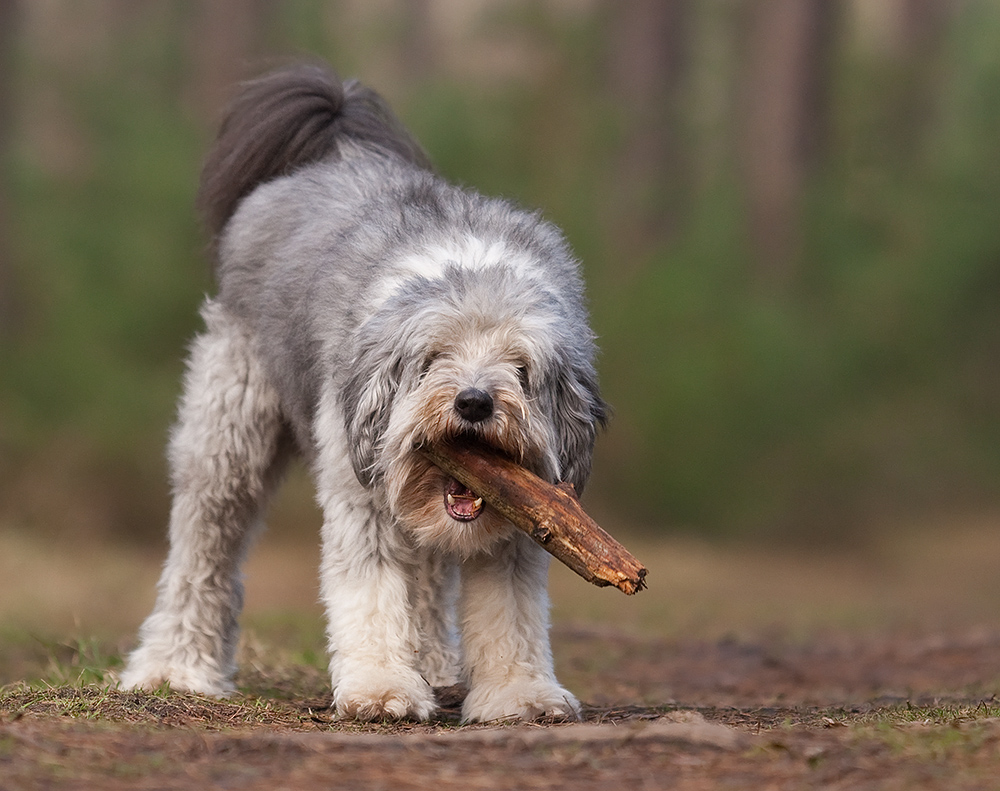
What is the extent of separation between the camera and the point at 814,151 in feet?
59.0

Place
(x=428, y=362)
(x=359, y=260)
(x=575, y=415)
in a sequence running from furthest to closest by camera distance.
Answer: (x=359, y=260)
(x=575, y=415)
(x=428, y=362)

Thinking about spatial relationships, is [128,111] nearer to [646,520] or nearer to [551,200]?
[551,200]

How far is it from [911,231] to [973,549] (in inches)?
153

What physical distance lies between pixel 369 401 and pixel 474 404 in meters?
0.47

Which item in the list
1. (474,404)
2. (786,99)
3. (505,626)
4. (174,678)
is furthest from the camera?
(786,99)

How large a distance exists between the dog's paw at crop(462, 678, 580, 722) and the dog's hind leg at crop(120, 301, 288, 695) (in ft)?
4.74

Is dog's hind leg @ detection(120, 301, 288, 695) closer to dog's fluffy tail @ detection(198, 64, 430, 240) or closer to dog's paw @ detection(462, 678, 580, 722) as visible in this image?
dog's fluffy tail @ detection(198, 64, 430, 240)

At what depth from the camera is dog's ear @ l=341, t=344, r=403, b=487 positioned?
5.29 metres

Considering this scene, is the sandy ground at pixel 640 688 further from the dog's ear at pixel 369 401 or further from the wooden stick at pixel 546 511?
the dog's ear at pixel 369 401

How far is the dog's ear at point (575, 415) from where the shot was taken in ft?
17.7

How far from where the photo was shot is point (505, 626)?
5621 mm

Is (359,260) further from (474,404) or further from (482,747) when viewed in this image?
(482,747)

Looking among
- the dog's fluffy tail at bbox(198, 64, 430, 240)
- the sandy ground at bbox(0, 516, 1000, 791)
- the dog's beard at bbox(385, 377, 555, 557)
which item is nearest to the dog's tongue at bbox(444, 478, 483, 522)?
the dog's beard at bbox(385, 377, 555, 557)

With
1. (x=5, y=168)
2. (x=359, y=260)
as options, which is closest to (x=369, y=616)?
(x=359, y=260)
